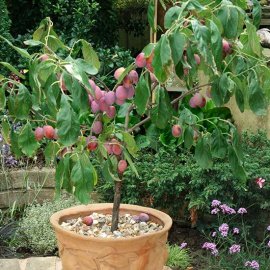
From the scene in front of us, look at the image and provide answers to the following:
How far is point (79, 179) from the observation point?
2176 mm

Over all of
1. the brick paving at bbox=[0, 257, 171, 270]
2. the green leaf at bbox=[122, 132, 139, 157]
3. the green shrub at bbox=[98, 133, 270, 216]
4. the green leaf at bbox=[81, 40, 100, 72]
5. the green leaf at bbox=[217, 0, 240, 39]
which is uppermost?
the green leaf at bbox=[217, 0, 240, 39]

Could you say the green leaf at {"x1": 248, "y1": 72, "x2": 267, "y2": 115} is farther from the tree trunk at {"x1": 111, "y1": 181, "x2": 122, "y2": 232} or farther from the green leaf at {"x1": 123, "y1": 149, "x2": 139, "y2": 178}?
the tree trunk at {"x1": 111, "y1": 181, "x2": 122, "y2": 232}

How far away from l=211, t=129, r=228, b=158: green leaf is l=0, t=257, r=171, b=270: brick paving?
4.34ft

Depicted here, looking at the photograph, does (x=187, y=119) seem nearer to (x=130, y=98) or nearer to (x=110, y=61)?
(x=130, y=98)

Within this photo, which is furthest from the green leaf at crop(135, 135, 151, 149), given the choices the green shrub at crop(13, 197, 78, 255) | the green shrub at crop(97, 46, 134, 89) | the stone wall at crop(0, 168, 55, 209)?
the green shrub at crop(97, 46, 134, 89)

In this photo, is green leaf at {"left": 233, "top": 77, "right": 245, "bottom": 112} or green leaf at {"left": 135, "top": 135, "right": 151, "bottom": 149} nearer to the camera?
green leaf at {"left": 233, "top": 77, "right": 245, "bottom": 112}

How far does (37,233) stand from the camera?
3953mm

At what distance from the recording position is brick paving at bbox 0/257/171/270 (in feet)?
11.8

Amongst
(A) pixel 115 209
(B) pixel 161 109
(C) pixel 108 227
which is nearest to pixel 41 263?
(C) pixel 108 227

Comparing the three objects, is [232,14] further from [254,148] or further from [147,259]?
[254,148]

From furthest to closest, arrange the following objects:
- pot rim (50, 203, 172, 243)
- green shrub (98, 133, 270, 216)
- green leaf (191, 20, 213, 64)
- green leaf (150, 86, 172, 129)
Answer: green shrub (98, 133, 270, 216) < pot rim (50, 203, 172, 243) < green leaf (150, 86, 172, 129) < green leaf (191, 20, 213, 64)

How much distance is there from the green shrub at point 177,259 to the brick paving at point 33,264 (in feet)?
0.25

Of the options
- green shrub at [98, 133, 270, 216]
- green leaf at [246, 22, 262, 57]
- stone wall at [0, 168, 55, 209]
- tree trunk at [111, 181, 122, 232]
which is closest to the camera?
green leaf at [246, 22, 262, 57]

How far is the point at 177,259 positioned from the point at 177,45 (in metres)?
1.98
